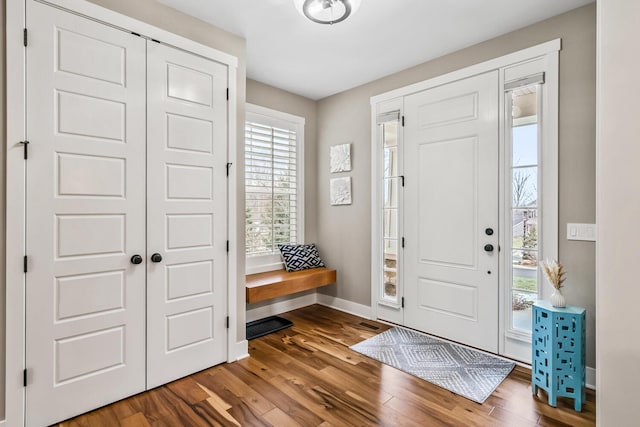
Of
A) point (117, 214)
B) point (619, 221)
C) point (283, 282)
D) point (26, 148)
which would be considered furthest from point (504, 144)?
point (26, 148)

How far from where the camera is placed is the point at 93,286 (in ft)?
6.56

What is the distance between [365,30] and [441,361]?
2.82m

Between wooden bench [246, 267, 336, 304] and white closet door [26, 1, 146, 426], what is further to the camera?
wooden bench [246, 267, 336, 304]

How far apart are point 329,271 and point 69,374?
8.56 ft

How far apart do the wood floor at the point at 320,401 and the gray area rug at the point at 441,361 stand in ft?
0.24

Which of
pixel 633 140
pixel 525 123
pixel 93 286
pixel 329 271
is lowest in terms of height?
pixel 329 271

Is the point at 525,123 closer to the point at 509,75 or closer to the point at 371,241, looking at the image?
the point at 509,75

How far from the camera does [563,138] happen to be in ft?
7.88

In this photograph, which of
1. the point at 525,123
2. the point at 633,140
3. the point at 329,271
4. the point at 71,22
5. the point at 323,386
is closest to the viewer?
the point at 633,140

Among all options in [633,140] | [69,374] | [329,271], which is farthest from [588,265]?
[69,374]

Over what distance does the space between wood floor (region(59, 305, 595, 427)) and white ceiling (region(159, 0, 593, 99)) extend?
2752mm

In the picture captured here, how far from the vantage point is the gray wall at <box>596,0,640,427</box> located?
0.62 metres

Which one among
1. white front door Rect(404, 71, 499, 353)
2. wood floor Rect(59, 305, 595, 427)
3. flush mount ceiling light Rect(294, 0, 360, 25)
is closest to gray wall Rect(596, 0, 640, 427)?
wood floor Rect(59, 305, 595, 427)

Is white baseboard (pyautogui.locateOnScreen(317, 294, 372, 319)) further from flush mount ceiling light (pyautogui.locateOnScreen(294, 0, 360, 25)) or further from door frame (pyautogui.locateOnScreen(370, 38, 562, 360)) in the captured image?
flush mount ceiling light (pyautogui.locateOnScreen(294, 0, 360, 25))
